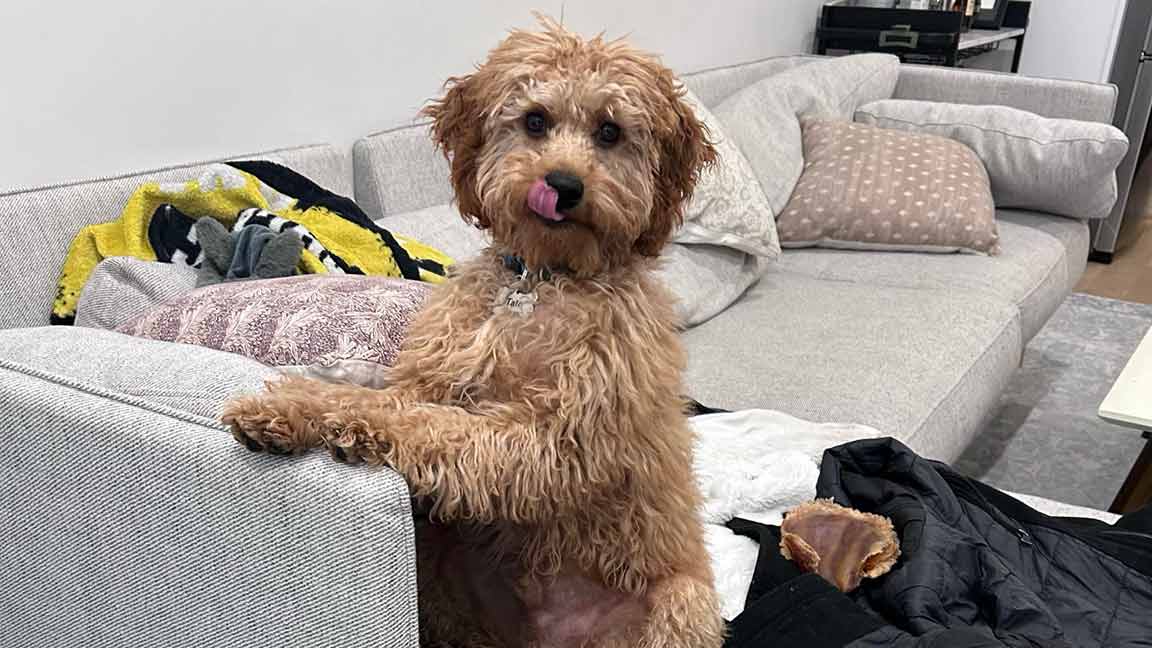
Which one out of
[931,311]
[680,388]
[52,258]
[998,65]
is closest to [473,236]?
[52,258]

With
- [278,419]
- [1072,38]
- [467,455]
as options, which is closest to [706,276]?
[467,455]

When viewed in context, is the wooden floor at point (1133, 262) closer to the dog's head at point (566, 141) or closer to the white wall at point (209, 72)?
the white wall at point (209, 72)

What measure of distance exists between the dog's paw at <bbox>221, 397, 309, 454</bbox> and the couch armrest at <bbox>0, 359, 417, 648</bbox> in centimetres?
1

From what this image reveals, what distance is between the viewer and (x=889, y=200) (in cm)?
285

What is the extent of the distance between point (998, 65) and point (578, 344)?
488 cm

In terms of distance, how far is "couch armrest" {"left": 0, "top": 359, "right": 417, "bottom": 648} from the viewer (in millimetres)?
869

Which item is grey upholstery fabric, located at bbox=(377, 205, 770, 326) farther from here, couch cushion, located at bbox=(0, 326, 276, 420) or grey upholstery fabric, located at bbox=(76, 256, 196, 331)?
couch cushion, located at bbox=(0, 326, 276, 420)

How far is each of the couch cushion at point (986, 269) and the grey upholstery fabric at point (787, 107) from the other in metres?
0.24

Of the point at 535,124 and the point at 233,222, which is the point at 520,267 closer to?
the point at 535,124

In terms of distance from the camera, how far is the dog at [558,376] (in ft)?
3.26

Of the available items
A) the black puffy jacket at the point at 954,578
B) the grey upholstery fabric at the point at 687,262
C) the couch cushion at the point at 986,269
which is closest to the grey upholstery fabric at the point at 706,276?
the grey upholstery fabric at the point at 687,262

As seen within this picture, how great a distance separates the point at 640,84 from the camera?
103cm

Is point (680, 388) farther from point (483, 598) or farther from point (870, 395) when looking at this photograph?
point (870, 395)

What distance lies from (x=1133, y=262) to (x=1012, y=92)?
1709 millimetres
